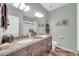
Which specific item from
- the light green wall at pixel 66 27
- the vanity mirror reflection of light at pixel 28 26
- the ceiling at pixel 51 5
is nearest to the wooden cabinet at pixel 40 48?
the light green wall at pixel 66 27

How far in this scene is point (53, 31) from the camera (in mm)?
1783

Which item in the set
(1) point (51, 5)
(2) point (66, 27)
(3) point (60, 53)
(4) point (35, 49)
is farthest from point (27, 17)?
(3) point (60, 53)

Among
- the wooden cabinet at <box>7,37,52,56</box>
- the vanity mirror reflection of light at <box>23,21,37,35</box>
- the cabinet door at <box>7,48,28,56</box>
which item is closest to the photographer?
the cabinet door at <box>7,48,28,56</box>

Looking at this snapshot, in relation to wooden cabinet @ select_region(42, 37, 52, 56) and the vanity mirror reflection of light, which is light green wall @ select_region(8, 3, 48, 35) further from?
wooden cabinet @ select_region(42, 37, 52, 56)

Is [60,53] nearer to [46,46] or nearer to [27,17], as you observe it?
[46,46]

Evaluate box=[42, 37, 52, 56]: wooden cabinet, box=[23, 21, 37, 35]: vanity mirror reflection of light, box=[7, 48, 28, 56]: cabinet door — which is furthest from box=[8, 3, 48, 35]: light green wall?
box=[7, 48, 28, 56]: cabinet door

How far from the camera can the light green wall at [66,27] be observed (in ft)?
5.58

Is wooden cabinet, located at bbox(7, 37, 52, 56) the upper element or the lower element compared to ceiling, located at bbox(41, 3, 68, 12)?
lower

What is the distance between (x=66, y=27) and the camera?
68.5 inches

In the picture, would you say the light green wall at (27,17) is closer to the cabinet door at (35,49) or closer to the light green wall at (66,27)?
the light green wall at (66,27)

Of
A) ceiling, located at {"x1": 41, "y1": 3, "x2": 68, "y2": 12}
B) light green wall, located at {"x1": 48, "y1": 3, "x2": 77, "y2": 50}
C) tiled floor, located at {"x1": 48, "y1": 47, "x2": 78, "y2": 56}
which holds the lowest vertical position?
tiled floor, located at {"x1": 48, "y1": 47, "x2": 78, "y2": 56}

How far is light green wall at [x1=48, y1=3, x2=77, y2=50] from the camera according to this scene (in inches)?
66.9

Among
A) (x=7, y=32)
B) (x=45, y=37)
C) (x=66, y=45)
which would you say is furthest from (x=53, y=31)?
(x=7, y=32)

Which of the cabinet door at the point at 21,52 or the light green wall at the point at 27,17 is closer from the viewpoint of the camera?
the cabinet door at the point at 21,52
